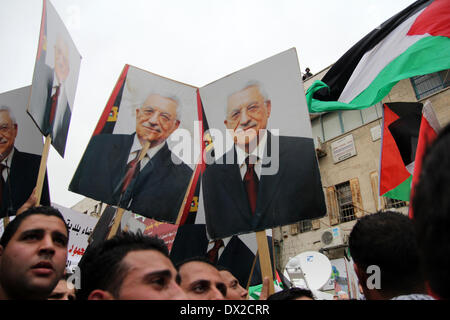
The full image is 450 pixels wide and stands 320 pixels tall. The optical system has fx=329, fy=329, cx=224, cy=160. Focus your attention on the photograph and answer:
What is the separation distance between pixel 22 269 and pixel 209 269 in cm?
120

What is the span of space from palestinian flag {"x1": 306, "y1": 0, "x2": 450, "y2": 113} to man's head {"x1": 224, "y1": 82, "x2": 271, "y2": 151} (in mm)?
1472

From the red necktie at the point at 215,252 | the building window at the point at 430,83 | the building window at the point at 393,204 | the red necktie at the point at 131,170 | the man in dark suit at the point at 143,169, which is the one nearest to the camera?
the man in dark suit at the point at 143,169

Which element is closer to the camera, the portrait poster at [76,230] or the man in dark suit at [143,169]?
the man in dark suit at [143,169]

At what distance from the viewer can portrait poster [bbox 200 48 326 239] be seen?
10.5ft

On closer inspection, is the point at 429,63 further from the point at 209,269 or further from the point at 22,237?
the point at 22,237

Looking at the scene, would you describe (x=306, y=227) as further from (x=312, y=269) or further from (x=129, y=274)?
(x=129, y=274)

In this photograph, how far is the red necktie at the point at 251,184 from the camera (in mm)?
3423

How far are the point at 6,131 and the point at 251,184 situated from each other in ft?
10.0

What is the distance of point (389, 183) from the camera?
175 inches

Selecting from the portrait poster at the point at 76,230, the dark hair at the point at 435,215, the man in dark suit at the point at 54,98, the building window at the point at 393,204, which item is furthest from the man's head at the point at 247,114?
the building window at the point at 393,204

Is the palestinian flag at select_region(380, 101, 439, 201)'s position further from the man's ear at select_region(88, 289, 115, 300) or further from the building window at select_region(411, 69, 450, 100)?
the building window at select_region(411, 69, 450, 100)

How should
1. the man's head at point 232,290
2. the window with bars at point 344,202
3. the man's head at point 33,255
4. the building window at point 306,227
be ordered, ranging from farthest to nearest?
the building window at point 306,227 < the window with bars at point 344,202 < the man's head at point 232,290 < the man's head at point 33,255

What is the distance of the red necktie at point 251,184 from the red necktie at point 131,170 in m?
1.45

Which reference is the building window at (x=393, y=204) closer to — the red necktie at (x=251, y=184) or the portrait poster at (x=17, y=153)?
the red necktie at (x=251, y=184)
